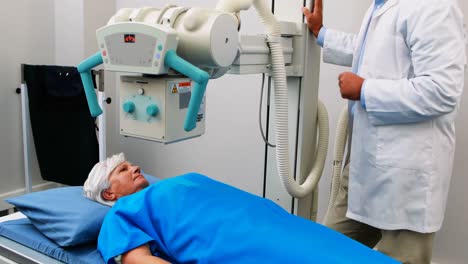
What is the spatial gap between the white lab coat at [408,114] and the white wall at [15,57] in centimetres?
233

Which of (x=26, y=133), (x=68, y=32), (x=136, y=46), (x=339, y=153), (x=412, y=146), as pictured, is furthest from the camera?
(x=68, y=32)

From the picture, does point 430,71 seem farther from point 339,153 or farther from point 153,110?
point 153,110

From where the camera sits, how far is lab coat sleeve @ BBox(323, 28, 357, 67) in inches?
65.6

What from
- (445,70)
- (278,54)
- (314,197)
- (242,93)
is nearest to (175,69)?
(278,54)

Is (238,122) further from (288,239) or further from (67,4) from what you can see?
(288,239)

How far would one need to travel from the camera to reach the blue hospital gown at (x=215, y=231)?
117 centimetres

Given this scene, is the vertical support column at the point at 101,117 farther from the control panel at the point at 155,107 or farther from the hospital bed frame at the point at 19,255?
the control panel at the point at 155,107

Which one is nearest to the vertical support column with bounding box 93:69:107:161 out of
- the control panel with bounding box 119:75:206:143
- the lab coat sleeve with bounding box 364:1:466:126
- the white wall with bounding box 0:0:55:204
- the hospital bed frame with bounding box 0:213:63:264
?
the white wall with bounding box 0:0:55:204

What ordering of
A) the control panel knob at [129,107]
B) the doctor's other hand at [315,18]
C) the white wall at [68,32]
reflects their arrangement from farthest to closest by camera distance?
the white wall at [68,32] → the doctor's other hand at [315,18] → the control panel knob at [129,107]

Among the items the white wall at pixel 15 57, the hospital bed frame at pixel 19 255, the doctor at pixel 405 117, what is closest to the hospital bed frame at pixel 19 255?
the hospital bed frame at pixel 19 255

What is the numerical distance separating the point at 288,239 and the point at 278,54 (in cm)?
56

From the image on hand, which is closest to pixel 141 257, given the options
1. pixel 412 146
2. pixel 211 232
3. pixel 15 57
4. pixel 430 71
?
pixel 211 232

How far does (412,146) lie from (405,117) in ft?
0.31

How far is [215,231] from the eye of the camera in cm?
127
